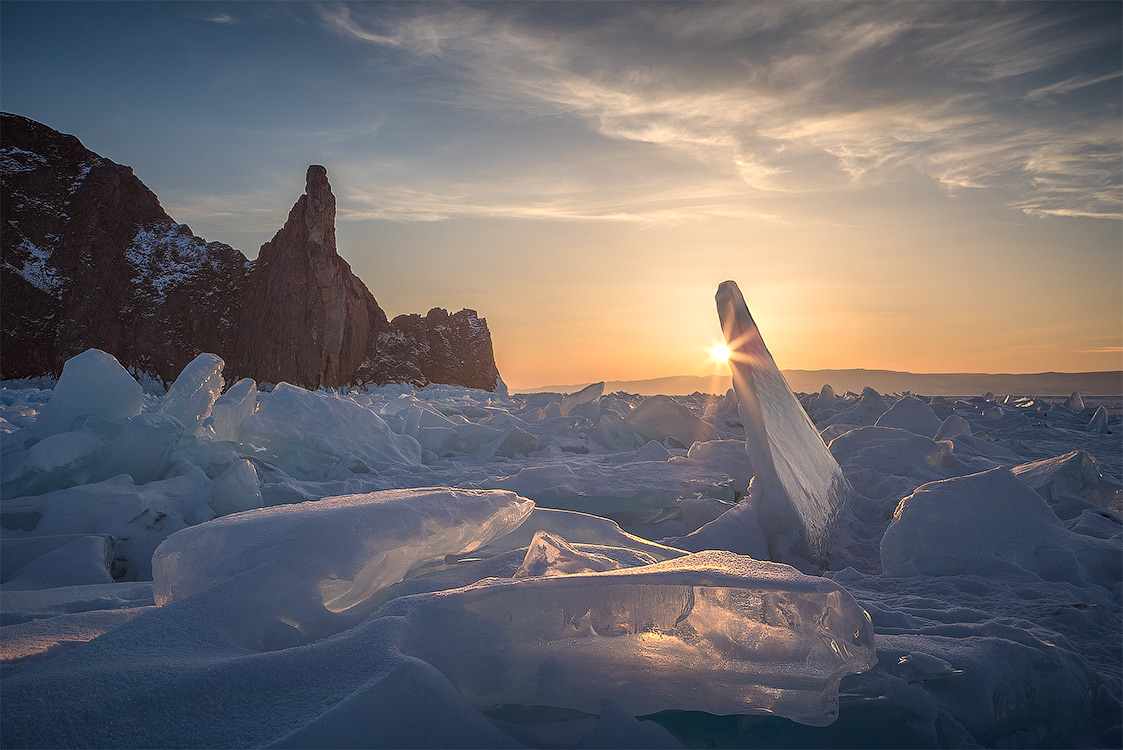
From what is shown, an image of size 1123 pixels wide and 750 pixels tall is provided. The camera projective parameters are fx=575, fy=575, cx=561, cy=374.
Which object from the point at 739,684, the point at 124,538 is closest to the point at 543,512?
the point at 739,684

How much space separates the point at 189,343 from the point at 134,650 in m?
33.1

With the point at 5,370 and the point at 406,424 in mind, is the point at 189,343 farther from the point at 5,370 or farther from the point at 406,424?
the point at 406,424

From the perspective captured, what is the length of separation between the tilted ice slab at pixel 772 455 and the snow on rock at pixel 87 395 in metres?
4.33

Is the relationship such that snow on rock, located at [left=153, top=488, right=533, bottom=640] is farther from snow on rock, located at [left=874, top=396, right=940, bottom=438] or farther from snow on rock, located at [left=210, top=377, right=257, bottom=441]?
snow on rock, located at [left=874, top=396, right=940, bottom=438]

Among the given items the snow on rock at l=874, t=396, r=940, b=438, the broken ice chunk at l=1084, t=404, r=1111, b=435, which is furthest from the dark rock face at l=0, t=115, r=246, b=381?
the broken ice chunk at l=1084, t=404, r=1111, b=435

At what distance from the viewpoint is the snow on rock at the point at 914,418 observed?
255 inches

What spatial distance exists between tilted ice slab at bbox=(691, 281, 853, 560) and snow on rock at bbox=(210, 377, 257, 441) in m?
4.10

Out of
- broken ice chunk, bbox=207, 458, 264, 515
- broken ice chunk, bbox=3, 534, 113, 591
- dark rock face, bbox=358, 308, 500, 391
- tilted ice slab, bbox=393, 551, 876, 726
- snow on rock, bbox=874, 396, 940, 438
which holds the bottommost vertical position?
broken ice chunk, bbox=3, 534, 113, 591

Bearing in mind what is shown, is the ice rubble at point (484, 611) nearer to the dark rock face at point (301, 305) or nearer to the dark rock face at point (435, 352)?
the dark rock face at point (301, 305)

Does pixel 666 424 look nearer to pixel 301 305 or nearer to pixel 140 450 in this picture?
pixel 140 450

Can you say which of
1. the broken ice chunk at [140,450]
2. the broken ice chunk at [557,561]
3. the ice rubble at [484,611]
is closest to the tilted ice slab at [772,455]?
the ice rubble at [484,611]

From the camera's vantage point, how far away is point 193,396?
4.55 meters

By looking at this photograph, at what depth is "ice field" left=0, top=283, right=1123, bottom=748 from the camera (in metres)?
0.99

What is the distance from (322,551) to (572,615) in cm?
67
